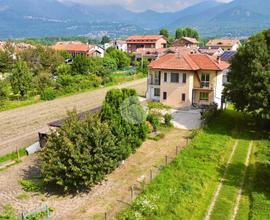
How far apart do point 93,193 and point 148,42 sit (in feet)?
359

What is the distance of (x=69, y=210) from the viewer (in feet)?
57.5

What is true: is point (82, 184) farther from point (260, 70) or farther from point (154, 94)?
point (154, 94)

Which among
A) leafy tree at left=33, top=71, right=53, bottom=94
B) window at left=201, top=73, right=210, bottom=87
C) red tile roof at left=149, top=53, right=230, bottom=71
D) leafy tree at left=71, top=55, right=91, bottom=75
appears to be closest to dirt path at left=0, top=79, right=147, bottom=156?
leafy tree at left=33, top=71, right=53, bottom=94

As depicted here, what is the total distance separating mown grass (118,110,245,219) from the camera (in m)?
16.6

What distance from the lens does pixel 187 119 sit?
3622cm

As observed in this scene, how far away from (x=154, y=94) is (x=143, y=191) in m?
25.4

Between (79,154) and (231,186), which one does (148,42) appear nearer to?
(231,186)

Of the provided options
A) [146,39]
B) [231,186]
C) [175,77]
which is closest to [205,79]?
[175,77]

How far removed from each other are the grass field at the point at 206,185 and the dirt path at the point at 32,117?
1373cm

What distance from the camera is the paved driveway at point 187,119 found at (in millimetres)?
33556

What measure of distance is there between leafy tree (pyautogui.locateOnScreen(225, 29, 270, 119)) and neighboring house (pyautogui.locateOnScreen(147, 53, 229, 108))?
7.52 metres

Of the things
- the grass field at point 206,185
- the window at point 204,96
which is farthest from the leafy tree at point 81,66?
the grass field at point 206,185

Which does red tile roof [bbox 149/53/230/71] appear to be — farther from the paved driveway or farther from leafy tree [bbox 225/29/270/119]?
leafy tree [bbox 225/29/270/119]

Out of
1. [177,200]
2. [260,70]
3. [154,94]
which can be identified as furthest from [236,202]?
[154,94]
